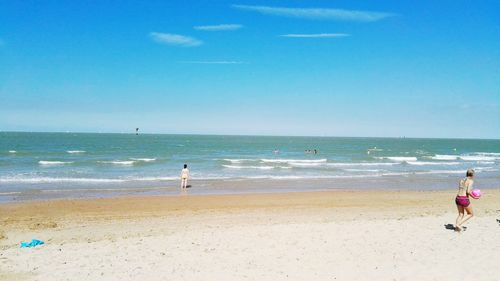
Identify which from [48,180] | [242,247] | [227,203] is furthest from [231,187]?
[242,247]

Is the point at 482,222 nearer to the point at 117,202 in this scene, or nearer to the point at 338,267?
the point at 338,267

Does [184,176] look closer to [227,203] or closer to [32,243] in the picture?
[227,203]

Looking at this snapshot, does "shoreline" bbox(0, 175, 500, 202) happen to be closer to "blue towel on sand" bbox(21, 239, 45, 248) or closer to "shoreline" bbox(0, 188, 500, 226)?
"shoreline" bbox(0, 188, 500, 226)

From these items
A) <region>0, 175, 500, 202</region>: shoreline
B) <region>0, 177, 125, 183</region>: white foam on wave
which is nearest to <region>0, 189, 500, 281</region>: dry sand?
<region>0, 175, 500, 202</region>: shoreline

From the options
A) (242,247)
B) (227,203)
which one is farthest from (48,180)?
(242,247)

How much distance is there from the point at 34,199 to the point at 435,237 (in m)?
16.6

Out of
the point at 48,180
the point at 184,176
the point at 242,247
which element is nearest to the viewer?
the point at 242,247

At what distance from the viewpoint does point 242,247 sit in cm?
920

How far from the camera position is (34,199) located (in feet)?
63.3

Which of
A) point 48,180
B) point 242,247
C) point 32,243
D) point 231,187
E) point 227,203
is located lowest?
point 48,180

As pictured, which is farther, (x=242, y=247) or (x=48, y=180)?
(x=48, y=180)

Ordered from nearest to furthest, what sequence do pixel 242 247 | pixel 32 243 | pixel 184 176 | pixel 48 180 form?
1. pixel 242 247
2. pixel 32 243
3. pixel 184 176
4. pixel 48 180

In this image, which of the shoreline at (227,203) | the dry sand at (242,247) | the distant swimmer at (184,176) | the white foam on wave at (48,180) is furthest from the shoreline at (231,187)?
the dry sand at (242,247)

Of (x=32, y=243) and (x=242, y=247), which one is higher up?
(x=242, y=247)
